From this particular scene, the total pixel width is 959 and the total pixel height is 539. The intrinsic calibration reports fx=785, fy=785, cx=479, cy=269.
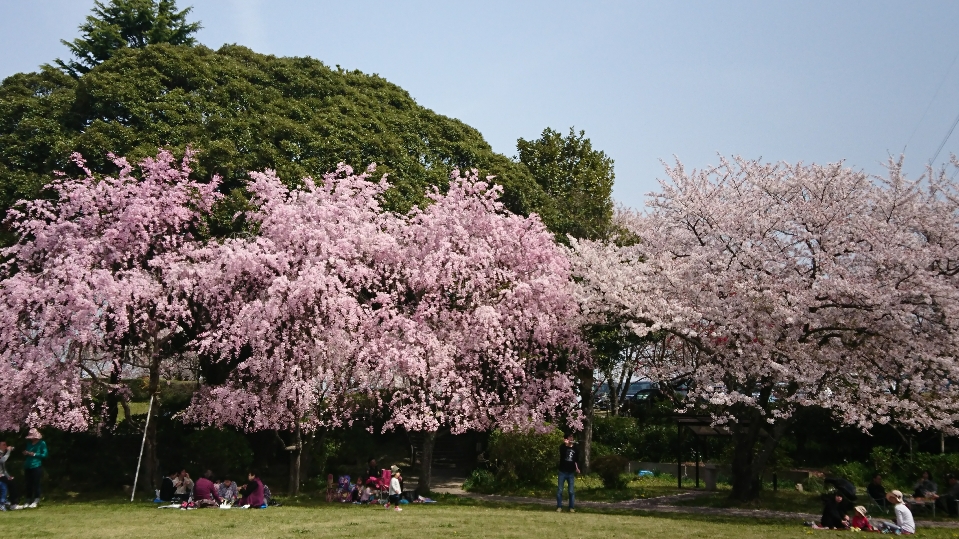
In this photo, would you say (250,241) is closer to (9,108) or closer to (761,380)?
(9,108)

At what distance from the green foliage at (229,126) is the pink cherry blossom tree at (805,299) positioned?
9.54 metres

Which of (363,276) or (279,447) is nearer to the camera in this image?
(363,276)

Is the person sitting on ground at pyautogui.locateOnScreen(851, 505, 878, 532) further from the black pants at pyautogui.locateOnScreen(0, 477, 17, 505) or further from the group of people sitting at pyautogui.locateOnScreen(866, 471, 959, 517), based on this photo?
the black pants at pyautogui.locateOnScreen(0, 477, 17, 505)

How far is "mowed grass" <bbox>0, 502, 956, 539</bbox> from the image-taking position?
13.5 metres

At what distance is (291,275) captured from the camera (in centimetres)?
2133

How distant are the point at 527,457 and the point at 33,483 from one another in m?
13.6

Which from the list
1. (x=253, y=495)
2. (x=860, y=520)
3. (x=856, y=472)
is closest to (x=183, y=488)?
(x=253, y=495)

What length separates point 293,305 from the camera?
66.7 ft

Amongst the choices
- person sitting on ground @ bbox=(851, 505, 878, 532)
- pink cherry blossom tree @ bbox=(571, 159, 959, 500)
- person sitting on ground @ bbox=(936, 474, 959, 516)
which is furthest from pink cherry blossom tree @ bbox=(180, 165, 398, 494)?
person sitting on ground @ bbox=(936, 474, 959, 516)

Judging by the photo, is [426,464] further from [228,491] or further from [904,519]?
[904,519]

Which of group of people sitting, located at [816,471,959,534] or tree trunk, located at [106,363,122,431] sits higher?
tree trunk, located at [106,363,122,431]

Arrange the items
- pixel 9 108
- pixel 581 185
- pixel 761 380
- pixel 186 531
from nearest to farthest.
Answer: pixel 186 531 → pixel 761 380 → pixel 9 108 → pixel 581 185

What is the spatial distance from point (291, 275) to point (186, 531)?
28.5 ft

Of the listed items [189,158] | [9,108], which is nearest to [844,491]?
[189,158]
